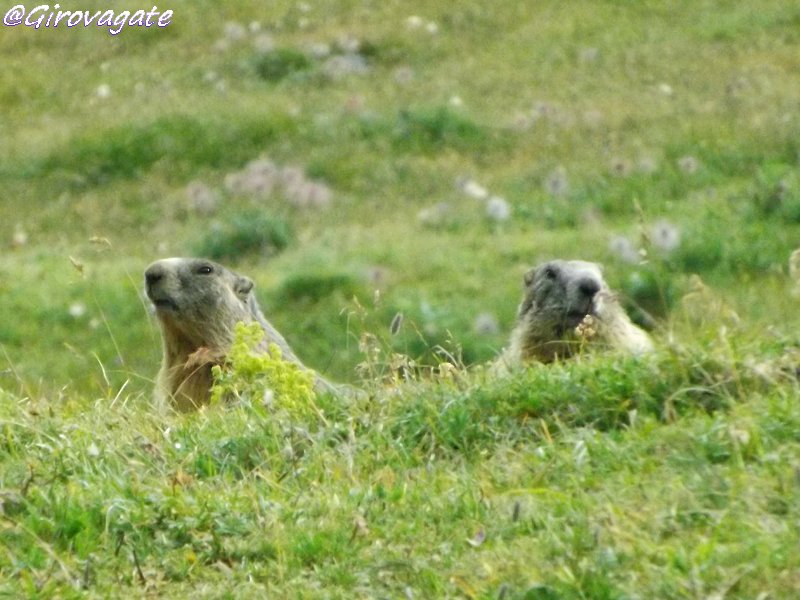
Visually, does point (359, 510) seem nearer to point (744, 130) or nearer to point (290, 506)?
point (290, 506)

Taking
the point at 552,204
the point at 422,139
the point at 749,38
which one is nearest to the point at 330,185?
the point at 422,139

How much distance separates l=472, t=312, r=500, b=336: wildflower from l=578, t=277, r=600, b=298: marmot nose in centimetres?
439

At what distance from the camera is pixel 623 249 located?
13.6 meters

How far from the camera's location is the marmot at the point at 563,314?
324 inches

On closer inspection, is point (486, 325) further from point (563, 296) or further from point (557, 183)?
point (563, 296)

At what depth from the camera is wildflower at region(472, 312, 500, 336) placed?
1280 cm

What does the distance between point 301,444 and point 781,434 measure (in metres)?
1.59

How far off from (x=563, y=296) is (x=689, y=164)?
750 centimetres

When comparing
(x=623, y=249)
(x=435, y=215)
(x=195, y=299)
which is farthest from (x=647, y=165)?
(x=195, y=299)

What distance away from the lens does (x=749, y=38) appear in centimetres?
1928

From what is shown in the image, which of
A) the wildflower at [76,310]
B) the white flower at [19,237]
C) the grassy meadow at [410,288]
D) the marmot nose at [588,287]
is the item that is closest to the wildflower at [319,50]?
the grassy meadow at [410,288]

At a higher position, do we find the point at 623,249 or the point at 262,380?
the point at 262,380

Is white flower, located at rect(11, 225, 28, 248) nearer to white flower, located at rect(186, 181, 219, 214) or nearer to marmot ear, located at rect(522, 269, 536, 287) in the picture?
white flower, located at rect(186, 181, 219, 214)

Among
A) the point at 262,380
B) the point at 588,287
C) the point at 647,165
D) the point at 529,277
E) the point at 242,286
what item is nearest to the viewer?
the point at 262,380
